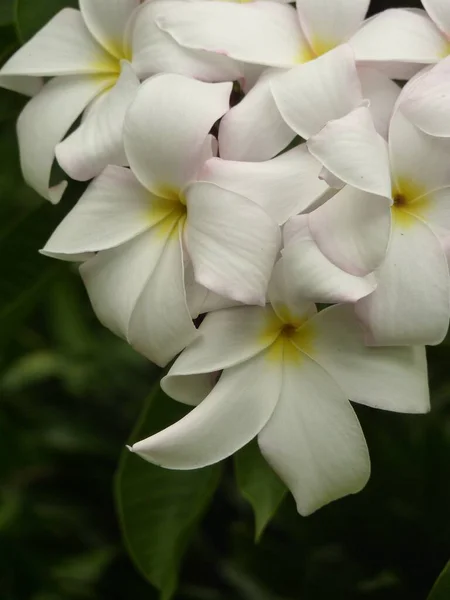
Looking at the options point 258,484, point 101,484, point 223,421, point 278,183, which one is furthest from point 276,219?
point 101,484

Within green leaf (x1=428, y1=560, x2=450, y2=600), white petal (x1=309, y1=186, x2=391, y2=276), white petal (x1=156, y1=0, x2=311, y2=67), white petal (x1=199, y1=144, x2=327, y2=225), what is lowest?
green leaf (x1=428, y1=560, x2=450, y2=600)

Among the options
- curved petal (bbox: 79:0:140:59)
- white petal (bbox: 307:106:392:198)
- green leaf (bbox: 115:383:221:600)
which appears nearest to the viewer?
white petal (bbox: 307:106:392:198)

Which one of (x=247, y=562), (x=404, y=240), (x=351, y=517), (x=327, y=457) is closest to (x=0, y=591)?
(x=247, y=562)

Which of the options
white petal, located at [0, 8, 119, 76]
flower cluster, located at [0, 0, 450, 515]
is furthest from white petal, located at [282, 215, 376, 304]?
white petal, located at [0, 8, 119, 76]

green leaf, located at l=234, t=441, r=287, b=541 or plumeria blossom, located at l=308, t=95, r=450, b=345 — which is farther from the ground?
plumeria blossom, located at l=308, t=95, r=450, b=345

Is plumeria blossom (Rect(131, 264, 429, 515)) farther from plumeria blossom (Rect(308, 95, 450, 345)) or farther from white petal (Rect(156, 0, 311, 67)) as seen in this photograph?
white petal (Rect(156, 0, 311, 67))

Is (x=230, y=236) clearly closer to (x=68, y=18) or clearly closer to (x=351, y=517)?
(x=68, y=18)
